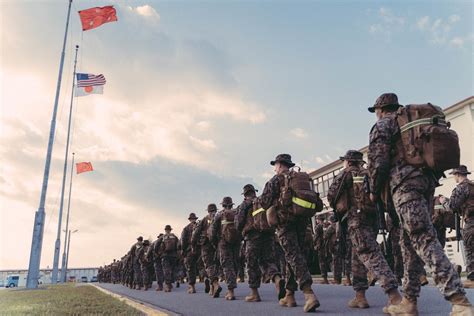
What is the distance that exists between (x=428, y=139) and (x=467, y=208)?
539 centimetres

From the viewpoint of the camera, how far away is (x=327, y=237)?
1332cm

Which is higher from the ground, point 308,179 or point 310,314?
point 308,179

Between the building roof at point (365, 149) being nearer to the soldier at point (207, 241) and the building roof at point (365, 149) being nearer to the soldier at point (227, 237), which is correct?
the soldier at point (207, 241)

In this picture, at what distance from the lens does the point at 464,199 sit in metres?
8.56

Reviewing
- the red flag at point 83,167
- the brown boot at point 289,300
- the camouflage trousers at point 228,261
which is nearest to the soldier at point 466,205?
the brown boot at point 289,300

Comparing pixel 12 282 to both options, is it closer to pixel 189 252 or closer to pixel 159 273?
pixel 159 273

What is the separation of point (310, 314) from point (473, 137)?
21.9 meters

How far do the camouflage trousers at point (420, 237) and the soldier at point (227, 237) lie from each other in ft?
16.6

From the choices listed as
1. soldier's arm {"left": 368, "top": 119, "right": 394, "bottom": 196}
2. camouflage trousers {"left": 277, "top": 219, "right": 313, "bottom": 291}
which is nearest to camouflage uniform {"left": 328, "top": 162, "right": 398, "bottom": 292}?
camouflage trousers {"left": 277, "top": 219, "right": 313, "bottom": 291}

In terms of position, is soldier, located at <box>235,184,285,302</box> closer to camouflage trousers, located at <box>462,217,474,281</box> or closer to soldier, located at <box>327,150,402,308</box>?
soldier, located at <box>327,150,402,308</box>

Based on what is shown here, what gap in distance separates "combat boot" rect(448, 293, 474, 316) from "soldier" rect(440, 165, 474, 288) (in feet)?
17.7

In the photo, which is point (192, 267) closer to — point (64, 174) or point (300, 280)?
point (300, 280)

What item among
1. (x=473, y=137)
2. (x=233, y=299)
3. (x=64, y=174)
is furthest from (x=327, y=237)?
(x=64, y=174)

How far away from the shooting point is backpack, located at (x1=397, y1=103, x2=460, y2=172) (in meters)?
4.16
